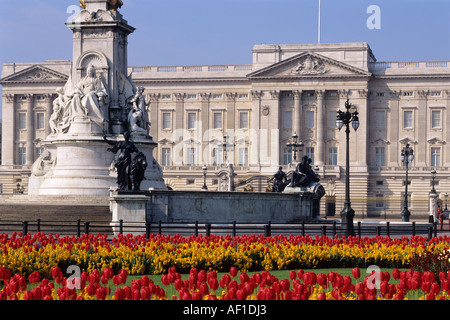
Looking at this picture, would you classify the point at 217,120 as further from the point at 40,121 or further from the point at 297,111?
the point at 40,121

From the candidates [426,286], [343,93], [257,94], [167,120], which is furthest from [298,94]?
[426,286]

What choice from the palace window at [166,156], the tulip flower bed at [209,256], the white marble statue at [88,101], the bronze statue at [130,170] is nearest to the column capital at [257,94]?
the palace window at [166,156]

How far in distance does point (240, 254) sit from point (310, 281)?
24.7 ft

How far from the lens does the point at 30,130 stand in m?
107

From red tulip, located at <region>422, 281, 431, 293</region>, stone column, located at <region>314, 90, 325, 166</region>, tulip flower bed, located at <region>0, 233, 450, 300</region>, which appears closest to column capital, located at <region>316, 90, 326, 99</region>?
stone column, located at <region>314, 90, 325, 166</region>

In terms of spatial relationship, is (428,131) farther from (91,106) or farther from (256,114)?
(91,106)

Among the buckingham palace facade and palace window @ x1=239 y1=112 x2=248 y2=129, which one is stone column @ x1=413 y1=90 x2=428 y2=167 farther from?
palace window @ x1=239 y1=112 x2=248 y2=129

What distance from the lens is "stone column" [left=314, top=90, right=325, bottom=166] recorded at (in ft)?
332

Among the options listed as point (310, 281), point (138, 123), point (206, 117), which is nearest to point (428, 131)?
point (206, 117)

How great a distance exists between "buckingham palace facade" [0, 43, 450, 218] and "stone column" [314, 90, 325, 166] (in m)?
0.12

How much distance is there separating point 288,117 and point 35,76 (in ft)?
106

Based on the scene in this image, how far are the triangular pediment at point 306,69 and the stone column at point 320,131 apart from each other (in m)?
2.50

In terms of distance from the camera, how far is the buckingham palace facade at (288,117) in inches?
3925

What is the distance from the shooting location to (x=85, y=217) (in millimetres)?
34219
